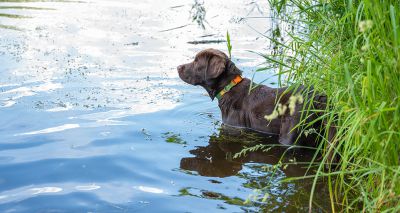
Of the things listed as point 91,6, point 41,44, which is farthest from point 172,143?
point 91,6

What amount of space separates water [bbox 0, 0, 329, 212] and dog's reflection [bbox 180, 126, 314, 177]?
0.01 meters

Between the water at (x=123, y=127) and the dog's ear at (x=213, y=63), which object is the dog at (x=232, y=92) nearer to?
the dog's ear at (x=213, y=63)

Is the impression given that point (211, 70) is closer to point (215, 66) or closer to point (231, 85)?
point (215, 66)

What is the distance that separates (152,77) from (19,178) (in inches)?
170

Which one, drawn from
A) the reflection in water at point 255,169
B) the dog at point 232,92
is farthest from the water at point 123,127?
the dog at point 232,92

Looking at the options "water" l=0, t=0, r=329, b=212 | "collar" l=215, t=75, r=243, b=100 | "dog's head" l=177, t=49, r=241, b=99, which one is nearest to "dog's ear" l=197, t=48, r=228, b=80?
"dog's head" l=177, t=49, r=241, b=99

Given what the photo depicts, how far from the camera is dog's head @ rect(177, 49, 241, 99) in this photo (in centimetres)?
792

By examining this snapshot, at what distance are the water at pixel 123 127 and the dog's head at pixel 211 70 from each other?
0.51 m

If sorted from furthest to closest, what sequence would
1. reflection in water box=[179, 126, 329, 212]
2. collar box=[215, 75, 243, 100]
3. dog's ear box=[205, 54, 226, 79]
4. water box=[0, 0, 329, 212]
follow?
collar box=[215, 75, 243, 100] < dog's ear box=[205, 54, 226, 79] < water box=[0, 0, 329, 212] < reflection in water box=[179, 126, 329, 212]

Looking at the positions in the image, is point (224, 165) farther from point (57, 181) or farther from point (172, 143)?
point (57, 181)

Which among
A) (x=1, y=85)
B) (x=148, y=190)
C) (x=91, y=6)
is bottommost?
(x=148, y=190)

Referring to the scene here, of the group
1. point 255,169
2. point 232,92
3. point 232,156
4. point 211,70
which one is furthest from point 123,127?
point 255,169

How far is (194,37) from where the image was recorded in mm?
13086

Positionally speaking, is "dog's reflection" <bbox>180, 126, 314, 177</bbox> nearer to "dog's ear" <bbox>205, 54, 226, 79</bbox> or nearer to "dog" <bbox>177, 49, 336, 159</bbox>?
"dog" <bbox>177, 49, 336, 159</bbox>
